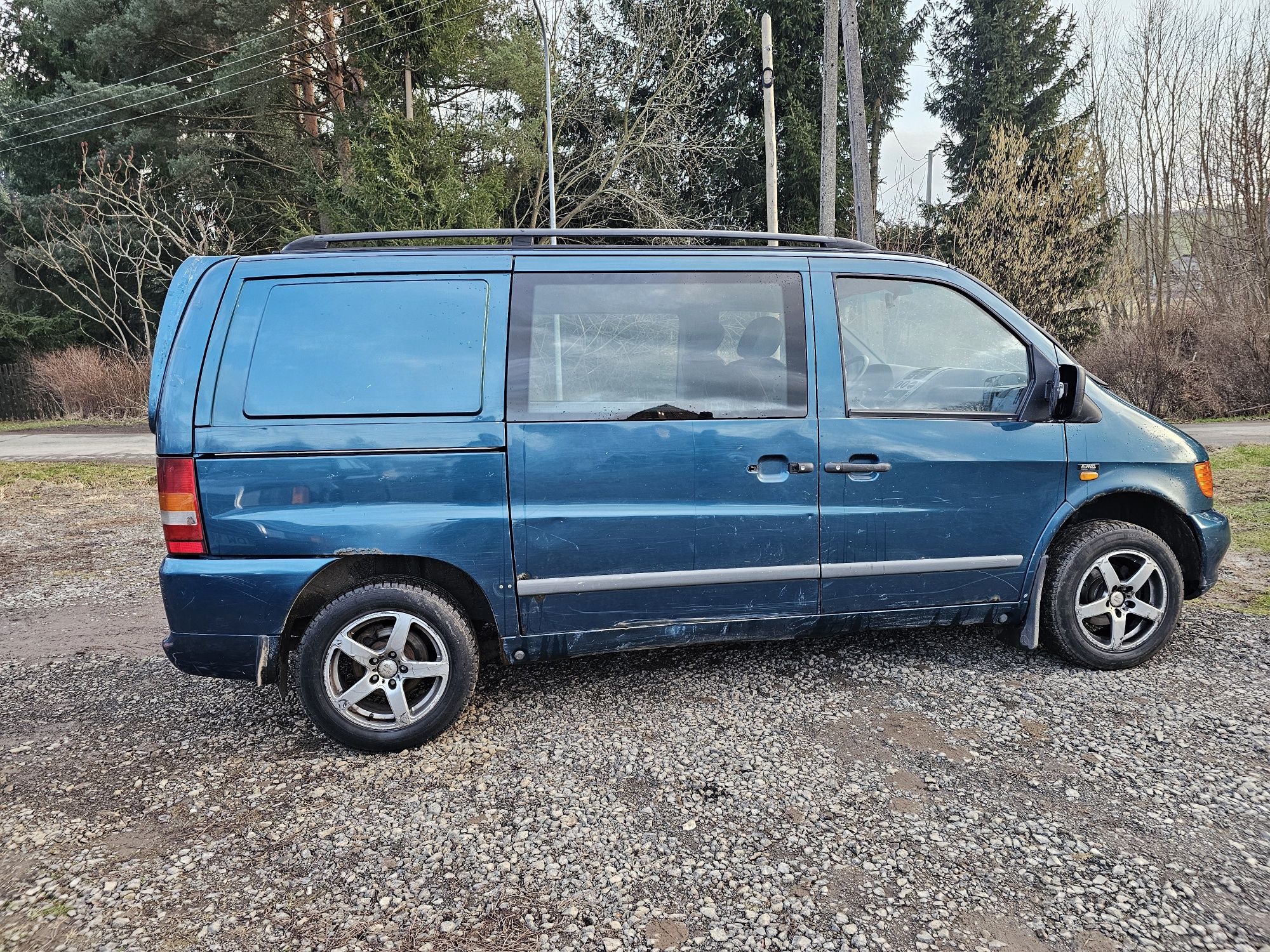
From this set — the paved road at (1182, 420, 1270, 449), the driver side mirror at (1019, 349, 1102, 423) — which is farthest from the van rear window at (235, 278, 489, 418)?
the paved road at (1182, 420, 1270, 449)

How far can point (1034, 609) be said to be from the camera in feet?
12.4

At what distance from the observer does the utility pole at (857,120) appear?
14.8m

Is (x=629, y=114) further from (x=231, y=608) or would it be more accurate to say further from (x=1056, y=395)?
(x=231, y=608)

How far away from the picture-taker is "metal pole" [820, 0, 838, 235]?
16.2m

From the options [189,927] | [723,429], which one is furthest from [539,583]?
[189,927]

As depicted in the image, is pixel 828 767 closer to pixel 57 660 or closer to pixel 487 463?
pixel 487 463

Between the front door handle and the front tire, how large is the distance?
1651mm

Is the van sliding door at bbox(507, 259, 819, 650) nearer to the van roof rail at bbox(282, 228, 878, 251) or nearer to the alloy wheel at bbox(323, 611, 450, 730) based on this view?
the van roof rail at bbox(282, 228, 878, 251)

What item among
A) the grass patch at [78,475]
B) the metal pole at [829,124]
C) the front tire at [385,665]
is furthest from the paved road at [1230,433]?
the grass patch at [78,475]

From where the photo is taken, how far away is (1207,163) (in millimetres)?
18328

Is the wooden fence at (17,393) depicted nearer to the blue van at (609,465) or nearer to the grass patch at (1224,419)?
the blue van at (609,465)

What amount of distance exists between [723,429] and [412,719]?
171 cm

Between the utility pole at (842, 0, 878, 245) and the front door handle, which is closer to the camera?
the front door handle

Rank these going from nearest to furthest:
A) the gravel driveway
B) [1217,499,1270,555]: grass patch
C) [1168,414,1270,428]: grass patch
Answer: the gravel driveway → [1217,499,1270,555]: grass patch → [1168,414,1270,428]: grass patch
